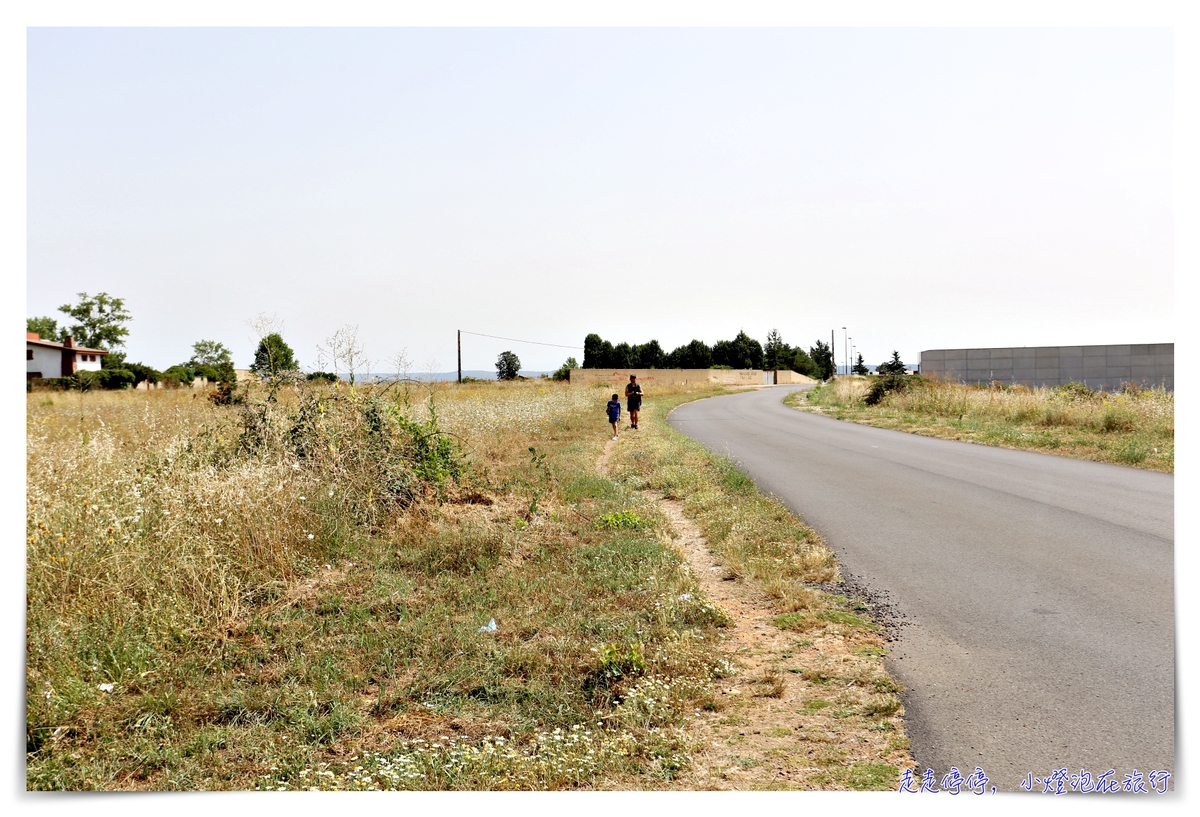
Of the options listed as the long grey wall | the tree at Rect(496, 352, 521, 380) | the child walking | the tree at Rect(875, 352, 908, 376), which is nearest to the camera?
the child walking

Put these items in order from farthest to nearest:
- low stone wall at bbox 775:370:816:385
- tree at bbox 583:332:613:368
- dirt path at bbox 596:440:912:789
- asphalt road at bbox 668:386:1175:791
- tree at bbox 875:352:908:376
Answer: low stone wall at bbox 775:370:816:385
tree at bbox 583:332:613:368
tree at bbox 875:352:908:376
asphalt road at bbox 668:386:1175:791
dirt path at bbox 596:440:912:789

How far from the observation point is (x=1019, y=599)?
5.61 m

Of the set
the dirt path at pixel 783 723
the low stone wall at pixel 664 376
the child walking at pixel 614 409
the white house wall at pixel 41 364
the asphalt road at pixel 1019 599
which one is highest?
the white house wall at pixel 41 364

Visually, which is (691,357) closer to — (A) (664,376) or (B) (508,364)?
(A) (664,376)

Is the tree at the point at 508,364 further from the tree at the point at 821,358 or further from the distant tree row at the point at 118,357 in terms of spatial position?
the tree at the point at 821,358

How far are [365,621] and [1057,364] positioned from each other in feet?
134

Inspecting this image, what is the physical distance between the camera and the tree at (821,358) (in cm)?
12639

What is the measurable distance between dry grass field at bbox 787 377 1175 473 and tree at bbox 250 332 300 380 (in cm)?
1303

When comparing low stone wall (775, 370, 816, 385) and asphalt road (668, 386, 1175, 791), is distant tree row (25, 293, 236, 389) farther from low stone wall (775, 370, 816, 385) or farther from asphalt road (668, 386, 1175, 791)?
low stone wall (775, 370, 816, 385)

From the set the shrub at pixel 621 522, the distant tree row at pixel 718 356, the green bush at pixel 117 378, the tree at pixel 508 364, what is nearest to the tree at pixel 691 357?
the distant tree row at pixel 718 356

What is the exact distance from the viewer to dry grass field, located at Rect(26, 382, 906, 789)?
3461mm

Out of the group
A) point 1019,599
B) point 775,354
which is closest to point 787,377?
point 775,354

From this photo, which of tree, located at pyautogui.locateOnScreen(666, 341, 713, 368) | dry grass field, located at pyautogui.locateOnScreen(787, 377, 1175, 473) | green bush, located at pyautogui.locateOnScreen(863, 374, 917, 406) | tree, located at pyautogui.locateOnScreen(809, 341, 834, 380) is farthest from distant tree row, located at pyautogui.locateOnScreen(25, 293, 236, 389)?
tree, located at pyautogui.locateOnScreen(809, 341, 834, 380)

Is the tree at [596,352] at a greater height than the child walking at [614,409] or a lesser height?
greater
